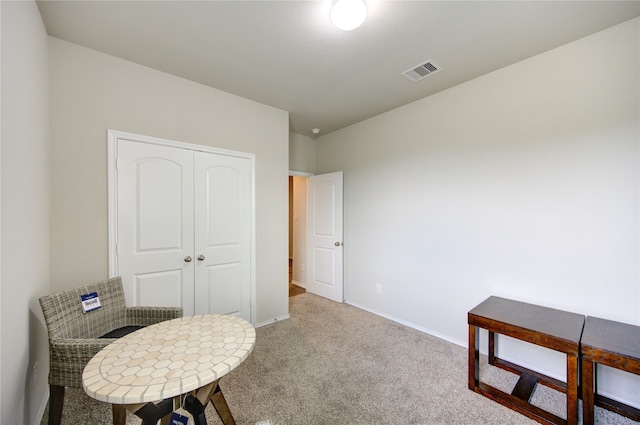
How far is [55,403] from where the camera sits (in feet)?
4.85

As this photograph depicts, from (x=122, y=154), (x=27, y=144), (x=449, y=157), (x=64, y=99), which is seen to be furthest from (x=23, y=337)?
(x=449, y=157)

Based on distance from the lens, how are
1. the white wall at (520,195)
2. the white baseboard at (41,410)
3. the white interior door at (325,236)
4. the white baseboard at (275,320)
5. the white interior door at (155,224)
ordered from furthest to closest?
1. the white interior door at (325,236)
2. the white baseboard at (275,320)
3. the white interior door at (155,224)
4. the white wall at (520,195)
5. the white baseboard at (41,410)

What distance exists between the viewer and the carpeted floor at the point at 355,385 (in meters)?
1.73

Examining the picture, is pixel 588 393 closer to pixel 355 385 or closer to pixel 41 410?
pixel 355 385

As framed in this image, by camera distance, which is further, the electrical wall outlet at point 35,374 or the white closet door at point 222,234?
the white closet door at point 222,234

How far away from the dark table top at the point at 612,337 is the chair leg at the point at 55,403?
310cm

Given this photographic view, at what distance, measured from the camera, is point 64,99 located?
205 cm

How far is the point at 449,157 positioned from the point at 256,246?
7.91 ft

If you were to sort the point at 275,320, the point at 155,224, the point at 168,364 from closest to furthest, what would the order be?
the point at 168,364 → the point at 155,224 → the point at 275,320

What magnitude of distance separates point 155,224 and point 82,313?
89cm

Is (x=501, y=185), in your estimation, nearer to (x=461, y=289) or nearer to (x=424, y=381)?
(x=461, y=289)

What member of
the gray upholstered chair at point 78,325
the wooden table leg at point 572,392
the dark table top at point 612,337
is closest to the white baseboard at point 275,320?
the gray upholstered chair at point 78,325

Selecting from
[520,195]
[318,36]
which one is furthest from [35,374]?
[520,195]

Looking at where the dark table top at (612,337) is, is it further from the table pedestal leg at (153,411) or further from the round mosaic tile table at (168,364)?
the table pedestal leg at (153,411)
